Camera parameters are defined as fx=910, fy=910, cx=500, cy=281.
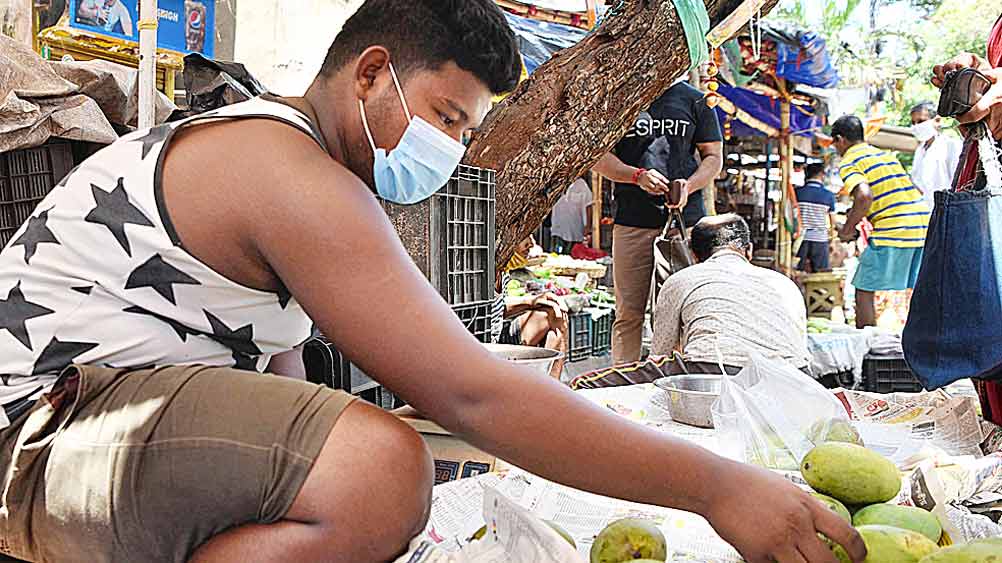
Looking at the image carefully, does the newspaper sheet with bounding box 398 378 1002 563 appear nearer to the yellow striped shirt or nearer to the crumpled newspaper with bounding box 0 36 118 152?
the crumpled newspaper with bounding box 0 36 118 152

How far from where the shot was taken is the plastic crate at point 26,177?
251 cm

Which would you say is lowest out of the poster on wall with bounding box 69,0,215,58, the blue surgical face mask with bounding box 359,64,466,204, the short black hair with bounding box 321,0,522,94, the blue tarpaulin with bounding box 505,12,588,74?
the blue surgical face mask with bounding box 359,64,466,204

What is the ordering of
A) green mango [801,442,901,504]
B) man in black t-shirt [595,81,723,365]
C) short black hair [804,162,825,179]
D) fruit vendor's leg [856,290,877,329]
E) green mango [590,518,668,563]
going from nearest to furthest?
green mango [590,518,668,563], green mango [801,442,901,504], man in black t-shirt [595,81,723,365], fruit vendor's leg [856,290,877,329], short black hair [804,162,825,179]

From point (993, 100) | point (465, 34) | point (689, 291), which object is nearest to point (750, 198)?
point (689, 291)

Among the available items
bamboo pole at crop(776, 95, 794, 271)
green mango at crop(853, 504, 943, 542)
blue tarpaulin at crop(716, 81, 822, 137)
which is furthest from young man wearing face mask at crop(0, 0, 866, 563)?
bamboo pole at crop(776, 95, 794, 271)

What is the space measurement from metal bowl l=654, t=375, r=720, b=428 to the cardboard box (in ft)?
2.35

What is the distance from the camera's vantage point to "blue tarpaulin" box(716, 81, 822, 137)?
10.2m

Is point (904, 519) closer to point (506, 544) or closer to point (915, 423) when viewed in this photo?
point (506, 544)

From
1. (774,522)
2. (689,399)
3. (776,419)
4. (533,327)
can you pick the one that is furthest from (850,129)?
(774,522)

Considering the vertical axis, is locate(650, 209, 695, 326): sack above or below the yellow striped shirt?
below

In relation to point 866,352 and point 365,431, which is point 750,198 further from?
point 365,431

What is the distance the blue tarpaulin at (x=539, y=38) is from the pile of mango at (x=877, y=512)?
4383 millimetres

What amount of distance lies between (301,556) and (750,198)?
11.4 meters

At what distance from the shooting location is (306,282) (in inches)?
52.1
